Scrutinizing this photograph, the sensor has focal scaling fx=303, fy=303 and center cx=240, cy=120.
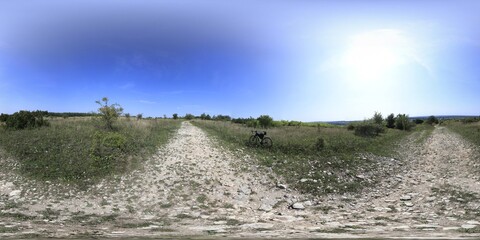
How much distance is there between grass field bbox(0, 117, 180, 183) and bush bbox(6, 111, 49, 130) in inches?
44.7

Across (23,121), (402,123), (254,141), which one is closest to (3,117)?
(23,121)

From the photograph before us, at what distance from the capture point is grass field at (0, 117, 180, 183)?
42.8 feet

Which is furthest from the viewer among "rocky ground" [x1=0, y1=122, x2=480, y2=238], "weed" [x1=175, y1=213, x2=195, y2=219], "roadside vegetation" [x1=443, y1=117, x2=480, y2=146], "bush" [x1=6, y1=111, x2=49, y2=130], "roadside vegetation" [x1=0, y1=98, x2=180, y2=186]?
"roadside vegetation" [x1=443, y1=117, x2=480, y2=146]

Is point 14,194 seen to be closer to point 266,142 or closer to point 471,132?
point 266,142

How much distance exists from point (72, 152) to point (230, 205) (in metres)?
10.3

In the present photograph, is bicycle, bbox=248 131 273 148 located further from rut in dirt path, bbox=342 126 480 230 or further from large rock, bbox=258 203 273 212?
large rock, bbox=258 203 273 212

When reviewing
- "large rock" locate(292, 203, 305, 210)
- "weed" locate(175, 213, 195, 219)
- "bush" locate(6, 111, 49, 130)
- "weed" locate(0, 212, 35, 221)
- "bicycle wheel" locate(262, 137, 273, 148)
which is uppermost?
"bush" locate(6, 111, 49, 130)

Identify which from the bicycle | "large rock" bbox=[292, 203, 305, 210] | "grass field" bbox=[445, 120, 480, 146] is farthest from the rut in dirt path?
"grass field" bbox=[445, 120, 480, 146]

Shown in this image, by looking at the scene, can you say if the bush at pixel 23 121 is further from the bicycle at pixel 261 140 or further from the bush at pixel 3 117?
the bicycle at pixel 261 140

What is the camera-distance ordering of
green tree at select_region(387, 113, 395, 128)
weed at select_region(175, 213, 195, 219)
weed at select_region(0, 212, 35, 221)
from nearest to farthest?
1. weed at select_region(0, 212, 35, 221)
2. weed at select_region(175, 213, 195, 219)
3. green tree at select_region(387, 113, 395, 128)

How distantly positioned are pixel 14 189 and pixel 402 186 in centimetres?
1495

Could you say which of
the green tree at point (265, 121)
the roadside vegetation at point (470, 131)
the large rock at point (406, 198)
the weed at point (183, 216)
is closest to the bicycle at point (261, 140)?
the large rock at point (406, 198)

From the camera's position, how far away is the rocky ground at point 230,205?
7043 mm

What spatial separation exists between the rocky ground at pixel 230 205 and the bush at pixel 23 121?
30.7 feet
